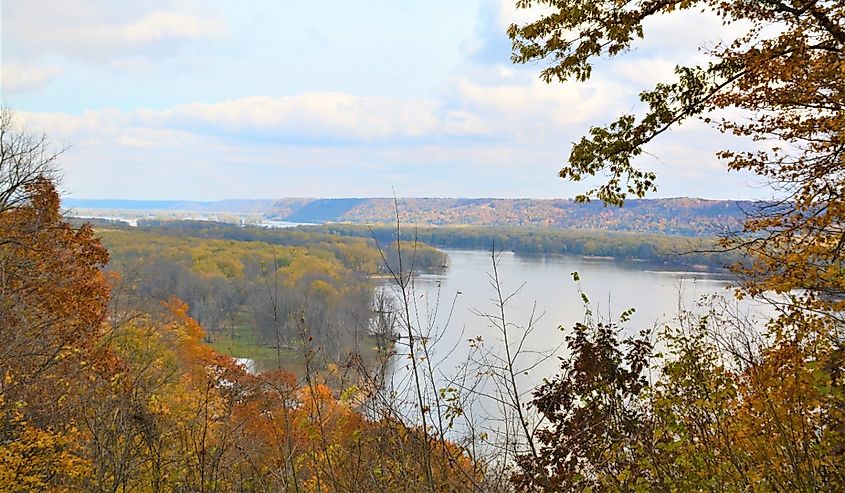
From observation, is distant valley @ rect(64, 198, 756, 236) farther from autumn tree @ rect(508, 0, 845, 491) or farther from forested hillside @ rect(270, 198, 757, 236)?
autumn tree @ rect(508, 0, 845, 491)

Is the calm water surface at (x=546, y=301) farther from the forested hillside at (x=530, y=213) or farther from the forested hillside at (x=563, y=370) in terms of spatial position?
the forested hillside at (x=530, y=213)

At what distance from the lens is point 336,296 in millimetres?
32031

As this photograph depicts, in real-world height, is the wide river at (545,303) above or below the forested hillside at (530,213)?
below

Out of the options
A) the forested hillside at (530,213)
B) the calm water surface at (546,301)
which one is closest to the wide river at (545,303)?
the calm water surface at (546,301)

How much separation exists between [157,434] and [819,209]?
4527mm

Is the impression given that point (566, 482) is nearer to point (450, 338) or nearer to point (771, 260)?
point (771, 260)

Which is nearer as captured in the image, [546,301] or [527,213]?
[546,301]

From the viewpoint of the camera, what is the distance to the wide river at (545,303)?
1269cm

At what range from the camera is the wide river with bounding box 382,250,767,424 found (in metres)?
12.7

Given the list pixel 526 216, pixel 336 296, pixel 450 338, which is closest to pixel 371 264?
pixel 336 296

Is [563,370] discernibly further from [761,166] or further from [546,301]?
[546,301]

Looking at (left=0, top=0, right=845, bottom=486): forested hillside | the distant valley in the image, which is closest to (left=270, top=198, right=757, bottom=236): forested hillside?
the distant valley

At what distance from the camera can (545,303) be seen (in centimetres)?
2384

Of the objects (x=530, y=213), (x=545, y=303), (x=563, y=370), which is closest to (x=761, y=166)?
(x=563, y=370)
